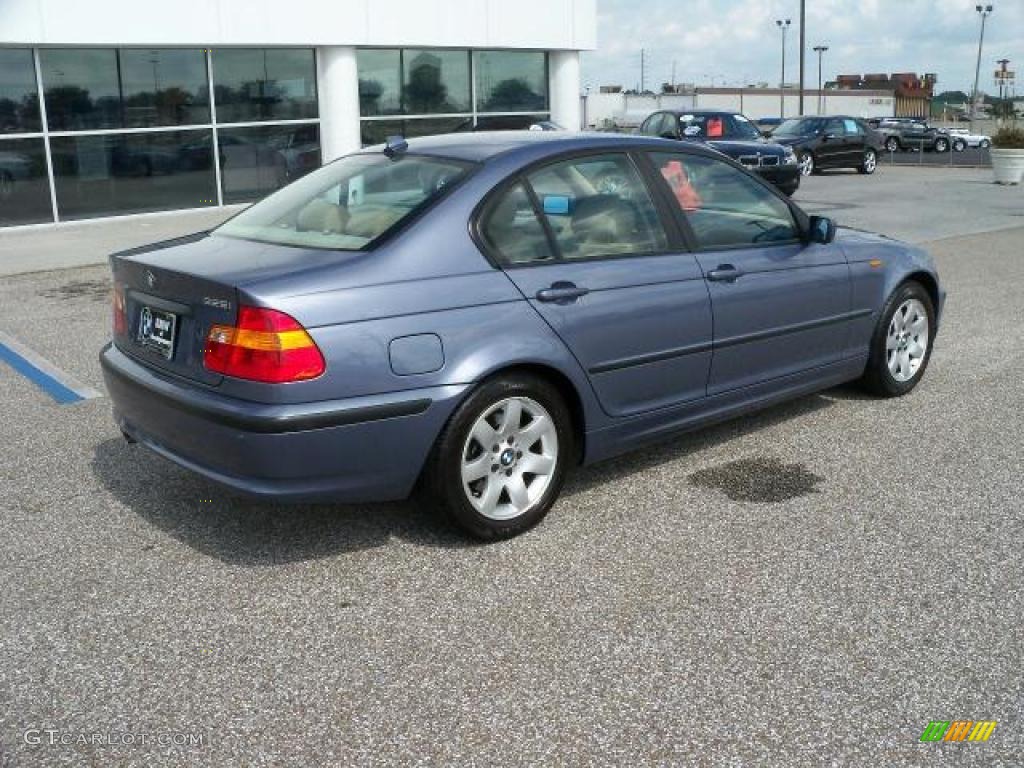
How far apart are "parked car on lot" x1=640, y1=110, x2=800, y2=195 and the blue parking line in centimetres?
1333

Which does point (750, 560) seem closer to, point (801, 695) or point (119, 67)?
point (801, 695)

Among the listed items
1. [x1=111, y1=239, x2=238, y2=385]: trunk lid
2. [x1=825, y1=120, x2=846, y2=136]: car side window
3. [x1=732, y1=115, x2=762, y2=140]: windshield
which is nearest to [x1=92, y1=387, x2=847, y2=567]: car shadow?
[x1=111, y1=239, x2=238, y2=385]: trunk lid

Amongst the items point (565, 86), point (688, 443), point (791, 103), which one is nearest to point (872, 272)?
point (688, 443)

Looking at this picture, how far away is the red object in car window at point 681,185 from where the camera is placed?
476 centimetres

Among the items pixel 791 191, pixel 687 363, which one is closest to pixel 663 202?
pixel 687 363

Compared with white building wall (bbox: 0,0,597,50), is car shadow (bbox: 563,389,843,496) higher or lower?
lower

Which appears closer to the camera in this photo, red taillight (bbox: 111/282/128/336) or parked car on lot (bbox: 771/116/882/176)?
red taillight (bbox: 111/282/128/336)

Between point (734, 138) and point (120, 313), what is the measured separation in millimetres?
17759

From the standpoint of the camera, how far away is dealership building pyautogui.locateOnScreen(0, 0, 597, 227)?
1543 centimetres

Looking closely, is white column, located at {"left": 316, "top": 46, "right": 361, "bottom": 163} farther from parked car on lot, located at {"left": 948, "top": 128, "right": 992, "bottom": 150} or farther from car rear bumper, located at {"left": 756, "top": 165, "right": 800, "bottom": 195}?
parked car on lot, located at {"left": 948, "top": 128, "right": 992, "bottom": 150}

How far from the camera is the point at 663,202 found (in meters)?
4.68

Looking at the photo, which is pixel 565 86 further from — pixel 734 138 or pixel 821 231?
pixel 821 231

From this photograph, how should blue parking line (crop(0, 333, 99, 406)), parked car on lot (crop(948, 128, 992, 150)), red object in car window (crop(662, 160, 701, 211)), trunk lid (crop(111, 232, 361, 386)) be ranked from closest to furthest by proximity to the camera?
1. trunk lid (crop(111, 232, 361, 386))
2. red object in car window (crop(662, 160, 701, 211))
3. blue parking line (crop(0, 333, 99, 406))
4. parked car on lot (crop(948, 128, 992, 150))

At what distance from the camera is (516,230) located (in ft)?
13.6
